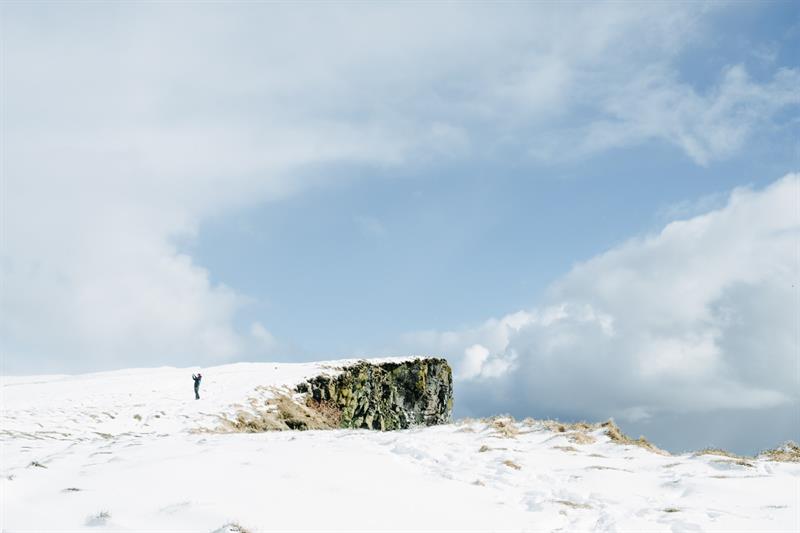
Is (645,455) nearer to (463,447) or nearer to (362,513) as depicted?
(463,447)

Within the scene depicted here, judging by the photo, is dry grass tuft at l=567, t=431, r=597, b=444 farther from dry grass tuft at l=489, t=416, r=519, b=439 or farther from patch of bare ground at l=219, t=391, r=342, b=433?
patch of bare ground at l=219, t=391, r=342, b=433

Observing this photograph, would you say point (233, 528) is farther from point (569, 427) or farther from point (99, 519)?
point (569, 427)

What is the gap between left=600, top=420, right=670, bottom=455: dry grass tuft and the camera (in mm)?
13547

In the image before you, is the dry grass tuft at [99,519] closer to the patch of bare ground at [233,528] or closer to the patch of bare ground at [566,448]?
the patch of bare ground at [233,528]

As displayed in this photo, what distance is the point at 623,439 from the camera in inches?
575

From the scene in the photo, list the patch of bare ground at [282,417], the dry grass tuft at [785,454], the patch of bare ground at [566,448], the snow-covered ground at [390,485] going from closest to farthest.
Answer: the snow-covered ground at [390,485], the dry grass tuft at [785,454], the patch of bare ground at [566,448], the patch of bare ground at [282,417]

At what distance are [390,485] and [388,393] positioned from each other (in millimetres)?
44088

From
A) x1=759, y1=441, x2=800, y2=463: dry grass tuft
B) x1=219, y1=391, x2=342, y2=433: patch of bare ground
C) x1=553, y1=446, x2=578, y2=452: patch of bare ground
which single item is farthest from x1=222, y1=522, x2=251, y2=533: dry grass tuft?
x1=219, y1=391, x2=342, y2=433: patch of bare ground

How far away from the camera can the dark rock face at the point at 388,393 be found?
39562 mm

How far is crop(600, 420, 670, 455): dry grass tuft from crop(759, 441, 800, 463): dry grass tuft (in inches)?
82.0

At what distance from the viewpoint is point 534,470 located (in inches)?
453

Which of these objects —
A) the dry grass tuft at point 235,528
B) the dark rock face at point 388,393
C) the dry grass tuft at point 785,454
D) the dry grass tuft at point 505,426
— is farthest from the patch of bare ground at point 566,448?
the dark rock face at point 388,393

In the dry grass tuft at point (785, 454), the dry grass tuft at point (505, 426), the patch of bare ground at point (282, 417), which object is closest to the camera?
the dry grass tuft at point (785, 454)

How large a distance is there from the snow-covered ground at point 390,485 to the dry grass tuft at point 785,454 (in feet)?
4.21
